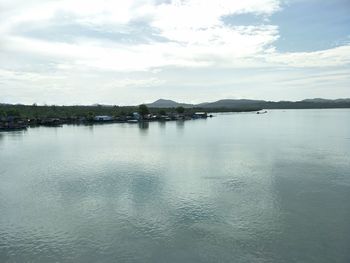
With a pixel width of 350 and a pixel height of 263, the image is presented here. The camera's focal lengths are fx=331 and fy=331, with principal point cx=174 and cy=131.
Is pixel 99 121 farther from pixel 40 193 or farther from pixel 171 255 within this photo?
pixel 171 255

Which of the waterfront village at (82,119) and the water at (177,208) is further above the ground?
the waterfront village at (82,119)

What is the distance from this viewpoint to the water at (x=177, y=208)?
32.4 feet

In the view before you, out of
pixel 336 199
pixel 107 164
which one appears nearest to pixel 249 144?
pixel 107 164

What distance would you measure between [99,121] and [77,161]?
4040 centimetres

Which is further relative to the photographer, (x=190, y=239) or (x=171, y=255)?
(x=190, y=239)

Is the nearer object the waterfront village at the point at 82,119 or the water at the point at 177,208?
the water at the point at 177,208

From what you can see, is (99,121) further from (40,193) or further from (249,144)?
(40,193)

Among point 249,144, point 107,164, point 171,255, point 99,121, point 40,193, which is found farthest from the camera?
point 99,121

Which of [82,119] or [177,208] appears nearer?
[177,208]

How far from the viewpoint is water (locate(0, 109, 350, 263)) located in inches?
389

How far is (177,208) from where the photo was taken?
13.2 metres

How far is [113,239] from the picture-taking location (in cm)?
1061

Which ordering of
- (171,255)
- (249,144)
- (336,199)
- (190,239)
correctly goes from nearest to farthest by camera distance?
(171,255)
(190,239)
(336,199)
(249,144)

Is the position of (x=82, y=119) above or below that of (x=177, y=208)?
above
